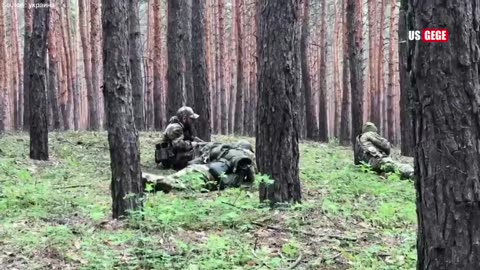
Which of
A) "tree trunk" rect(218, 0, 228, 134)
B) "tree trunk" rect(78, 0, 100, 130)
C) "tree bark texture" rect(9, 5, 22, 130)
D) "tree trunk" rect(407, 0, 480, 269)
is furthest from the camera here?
"tree trunk" rect(218, 0, 228, 134)

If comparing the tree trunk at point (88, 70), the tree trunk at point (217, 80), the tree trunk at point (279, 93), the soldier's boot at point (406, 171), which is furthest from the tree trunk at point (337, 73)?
the tree trunk at point (279, 93)

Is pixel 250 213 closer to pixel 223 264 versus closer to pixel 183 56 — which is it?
pixel 223 264

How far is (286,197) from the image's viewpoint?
22.6ft

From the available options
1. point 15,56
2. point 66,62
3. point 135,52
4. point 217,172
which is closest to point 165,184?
point 217,172

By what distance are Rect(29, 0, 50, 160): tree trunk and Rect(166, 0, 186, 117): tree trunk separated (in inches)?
181

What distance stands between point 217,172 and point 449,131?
6.31m

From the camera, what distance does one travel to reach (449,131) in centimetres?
288

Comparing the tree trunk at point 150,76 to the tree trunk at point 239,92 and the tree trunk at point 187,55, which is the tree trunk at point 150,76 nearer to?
the tree trunk at point 239,92

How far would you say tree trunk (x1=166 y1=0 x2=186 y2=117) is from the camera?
15.5 meters

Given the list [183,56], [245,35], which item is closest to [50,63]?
[183,56]

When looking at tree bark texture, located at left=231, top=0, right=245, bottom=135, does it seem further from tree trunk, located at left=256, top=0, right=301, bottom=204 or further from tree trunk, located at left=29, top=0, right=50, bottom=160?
tree trunk, located at left=256, top=0, right=301, bottom=204

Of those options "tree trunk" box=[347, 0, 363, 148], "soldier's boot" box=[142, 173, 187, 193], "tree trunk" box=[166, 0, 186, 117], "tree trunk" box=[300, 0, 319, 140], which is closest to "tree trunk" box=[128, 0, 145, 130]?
"tree trunk" box=[166, 0, 186, 117]

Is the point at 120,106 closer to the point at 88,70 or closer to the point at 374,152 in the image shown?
the point at 374,152

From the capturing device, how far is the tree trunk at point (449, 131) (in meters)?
2.85
